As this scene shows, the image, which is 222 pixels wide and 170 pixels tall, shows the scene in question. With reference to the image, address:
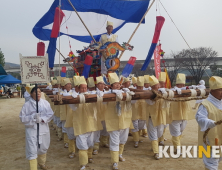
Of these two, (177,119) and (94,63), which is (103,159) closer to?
(177,119)

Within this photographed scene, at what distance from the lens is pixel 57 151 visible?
5117 millimetres

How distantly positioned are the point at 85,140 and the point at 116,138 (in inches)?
25.7

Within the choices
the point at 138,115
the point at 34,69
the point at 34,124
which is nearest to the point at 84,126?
the point at 34,124

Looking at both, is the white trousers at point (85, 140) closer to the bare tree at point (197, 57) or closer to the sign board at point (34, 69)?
the sign board at point (34, 69)

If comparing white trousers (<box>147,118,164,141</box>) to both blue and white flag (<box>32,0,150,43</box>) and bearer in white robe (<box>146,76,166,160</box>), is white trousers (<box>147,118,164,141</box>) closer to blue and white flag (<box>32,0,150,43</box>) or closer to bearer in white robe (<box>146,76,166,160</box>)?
bearer in white robe (<box>146,76,166,160</box>)

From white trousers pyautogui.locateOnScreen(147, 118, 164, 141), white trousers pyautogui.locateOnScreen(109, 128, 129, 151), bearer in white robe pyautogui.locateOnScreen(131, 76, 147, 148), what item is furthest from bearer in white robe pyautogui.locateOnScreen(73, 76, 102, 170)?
bearer in white robe pyautogui.locateOnScreen(131, 76, 147, 148)

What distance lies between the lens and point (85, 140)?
386 centimetres

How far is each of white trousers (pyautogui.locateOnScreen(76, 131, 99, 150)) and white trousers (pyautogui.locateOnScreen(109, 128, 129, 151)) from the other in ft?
1.41

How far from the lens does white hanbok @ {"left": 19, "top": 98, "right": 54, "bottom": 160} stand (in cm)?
344

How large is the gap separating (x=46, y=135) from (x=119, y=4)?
5581mm

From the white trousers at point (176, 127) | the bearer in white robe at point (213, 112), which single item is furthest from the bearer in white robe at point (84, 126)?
the bearer in white robe at point (213, 112)

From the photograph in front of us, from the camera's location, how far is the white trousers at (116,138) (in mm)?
3848

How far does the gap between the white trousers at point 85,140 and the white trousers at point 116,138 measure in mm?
429

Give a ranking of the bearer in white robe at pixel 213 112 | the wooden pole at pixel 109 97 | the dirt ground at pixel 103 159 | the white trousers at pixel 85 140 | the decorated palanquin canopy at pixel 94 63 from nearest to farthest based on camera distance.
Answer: the bearer in white robe at pixel 213 112, the wooden pole at pixel 109 97, the white trousers at pixel 85 140, the dirt ground at pixel 103 159, the decorated palanquin canopy at pixel 94 63
